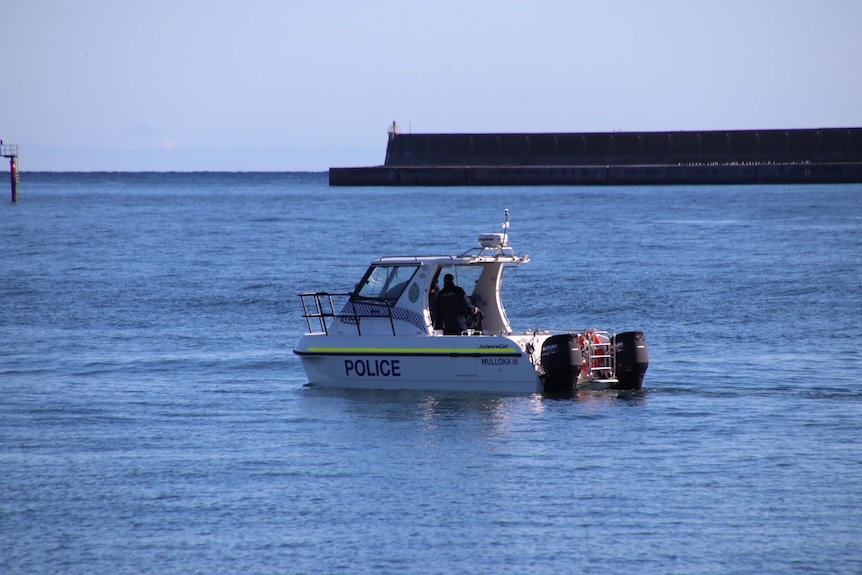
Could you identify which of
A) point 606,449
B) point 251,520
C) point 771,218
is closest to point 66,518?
point 251,520

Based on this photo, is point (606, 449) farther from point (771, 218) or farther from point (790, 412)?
point (771, 218)

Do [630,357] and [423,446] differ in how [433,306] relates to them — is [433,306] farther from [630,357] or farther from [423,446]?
[423,446]

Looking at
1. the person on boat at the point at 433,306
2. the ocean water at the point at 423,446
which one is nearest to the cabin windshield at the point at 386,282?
the person on boat at the point at 433,306

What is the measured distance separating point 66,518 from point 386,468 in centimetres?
409

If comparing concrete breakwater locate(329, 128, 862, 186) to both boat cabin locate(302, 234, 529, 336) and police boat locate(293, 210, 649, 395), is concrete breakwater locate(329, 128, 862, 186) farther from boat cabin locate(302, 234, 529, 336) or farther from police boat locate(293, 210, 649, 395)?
police boat locate(293, 210, 649, 395)

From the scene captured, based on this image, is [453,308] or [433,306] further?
[433,306]

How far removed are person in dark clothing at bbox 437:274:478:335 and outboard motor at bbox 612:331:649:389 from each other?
2533 mm

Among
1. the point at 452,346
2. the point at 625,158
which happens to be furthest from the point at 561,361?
the point at 625,158

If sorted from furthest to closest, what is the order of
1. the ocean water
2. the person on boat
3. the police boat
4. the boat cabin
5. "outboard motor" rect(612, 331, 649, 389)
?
the person on boat < the boat cabin < "outboard motor" rect(612, 331, 649, 389) < the police boat < the ocean water

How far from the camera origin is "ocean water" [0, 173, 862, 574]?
40.7 feet

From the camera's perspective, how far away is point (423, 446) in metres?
16.8

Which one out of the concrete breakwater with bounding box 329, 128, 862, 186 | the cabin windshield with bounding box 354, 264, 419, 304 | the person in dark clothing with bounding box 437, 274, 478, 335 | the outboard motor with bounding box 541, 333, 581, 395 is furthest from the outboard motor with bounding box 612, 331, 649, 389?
the concrete breakwater with bounding box 329, 128, 862, 186

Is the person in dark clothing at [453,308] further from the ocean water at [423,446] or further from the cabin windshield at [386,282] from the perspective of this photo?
the ocean water at [423,446]

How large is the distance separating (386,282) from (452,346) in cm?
176
